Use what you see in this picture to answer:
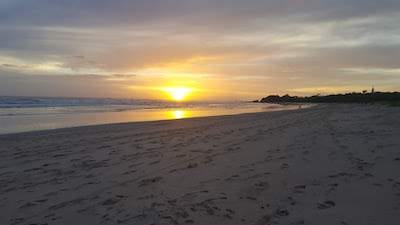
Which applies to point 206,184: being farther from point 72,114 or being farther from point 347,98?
point 347,98

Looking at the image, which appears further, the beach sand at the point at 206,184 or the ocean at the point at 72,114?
the ocean at the point at 72,114

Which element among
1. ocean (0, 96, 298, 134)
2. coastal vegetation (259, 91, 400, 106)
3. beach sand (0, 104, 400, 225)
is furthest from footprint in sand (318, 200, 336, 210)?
coastal vegetation (259, 91, 400, 106)

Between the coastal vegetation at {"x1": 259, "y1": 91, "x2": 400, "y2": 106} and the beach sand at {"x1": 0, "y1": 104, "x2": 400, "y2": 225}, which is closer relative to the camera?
the beach sand at {"x1": 0, "y1": 104, "x2": 400, "y2": 225}

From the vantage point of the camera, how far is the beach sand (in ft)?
15.9

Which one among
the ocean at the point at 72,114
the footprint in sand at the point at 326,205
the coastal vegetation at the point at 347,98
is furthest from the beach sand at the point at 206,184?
the coastal vegetation at the point at 347,98

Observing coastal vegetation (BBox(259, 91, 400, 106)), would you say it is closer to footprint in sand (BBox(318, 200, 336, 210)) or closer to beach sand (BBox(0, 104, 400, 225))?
beach sand (BBox(0, 104, 400, 225))

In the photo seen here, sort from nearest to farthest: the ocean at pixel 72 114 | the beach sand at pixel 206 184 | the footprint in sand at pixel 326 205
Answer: the beach sand at pixel 206 184 < the footprint in sand at pixel 326 205 < the ocean at pixel 72 114

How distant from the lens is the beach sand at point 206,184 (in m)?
4.84

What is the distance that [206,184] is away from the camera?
6320mm

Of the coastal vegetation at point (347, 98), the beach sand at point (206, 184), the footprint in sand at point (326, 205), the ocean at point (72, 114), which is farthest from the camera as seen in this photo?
the coastal vegetation at point (347, 98)

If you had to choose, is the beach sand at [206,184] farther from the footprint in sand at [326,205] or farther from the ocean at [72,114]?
the ocean at [72,114]

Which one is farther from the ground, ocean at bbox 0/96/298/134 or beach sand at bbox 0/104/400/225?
beach sand at bbox 0/104/400/225

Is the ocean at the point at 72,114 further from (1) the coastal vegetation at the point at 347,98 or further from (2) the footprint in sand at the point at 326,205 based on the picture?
(1) the coastal vegetation at the point at 347,98

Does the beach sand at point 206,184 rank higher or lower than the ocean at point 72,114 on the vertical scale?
higher
